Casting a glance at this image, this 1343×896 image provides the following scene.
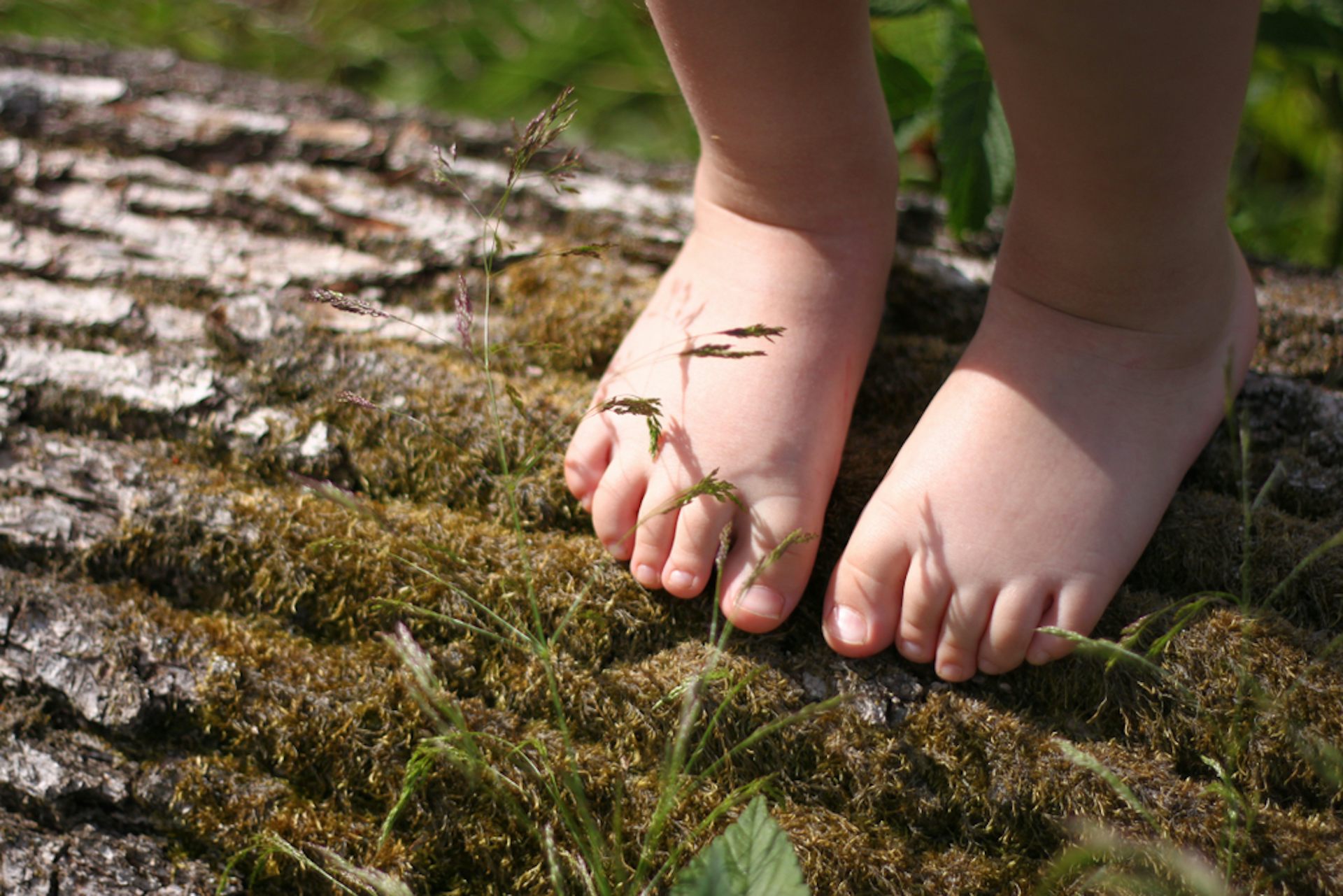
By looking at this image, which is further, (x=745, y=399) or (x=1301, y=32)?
(x=1301, y=32)

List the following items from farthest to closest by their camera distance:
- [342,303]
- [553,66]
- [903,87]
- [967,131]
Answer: [553,66]
[903,87]
[967,131]
[342,303]

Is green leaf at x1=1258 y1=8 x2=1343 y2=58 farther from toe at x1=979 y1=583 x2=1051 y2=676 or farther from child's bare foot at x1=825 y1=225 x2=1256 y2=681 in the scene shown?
toe at x1=979 y1=583 x2=1051 y2=676

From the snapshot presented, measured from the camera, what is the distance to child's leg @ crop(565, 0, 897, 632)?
40.6 inches

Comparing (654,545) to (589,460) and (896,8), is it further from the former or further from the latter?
(896,8)

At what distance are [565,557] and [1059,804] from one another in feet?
2.02

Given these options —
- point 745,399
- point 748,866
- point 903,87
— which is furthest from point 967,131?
point 748,866

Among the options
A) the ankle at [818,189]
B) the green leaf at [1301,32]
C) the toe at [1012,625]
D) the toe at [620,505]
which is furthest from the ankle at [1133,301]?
the green leaf at [1301,32]

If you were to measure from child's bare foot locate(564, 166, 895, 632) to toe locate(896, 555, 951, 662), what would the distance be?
4.8 inches

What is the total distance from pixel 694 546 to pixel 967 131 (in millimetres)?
845

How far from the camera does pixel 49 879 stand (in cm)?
→ 89

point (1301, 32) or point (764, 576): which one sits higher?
point (1301, 32)

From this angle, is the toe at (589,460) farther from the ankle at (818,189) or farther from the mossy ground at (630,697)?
the ankle at (818,189)

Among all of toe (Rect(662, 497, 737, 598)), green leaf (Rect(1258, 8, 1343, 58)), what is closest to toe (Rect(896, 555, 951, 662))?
toe (Rect(662, 497, 737, 598))

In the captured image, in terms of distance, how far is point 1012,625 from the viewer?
100 cm
